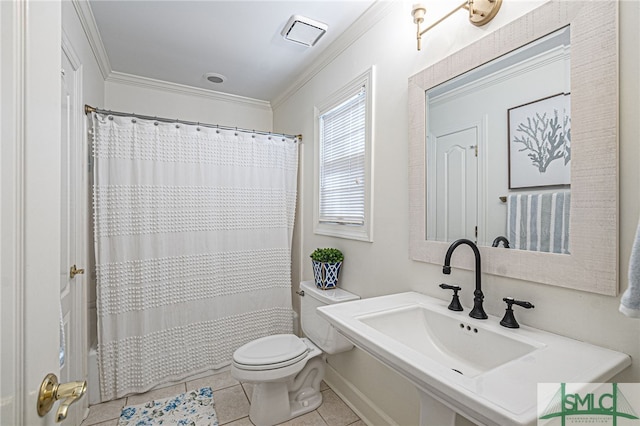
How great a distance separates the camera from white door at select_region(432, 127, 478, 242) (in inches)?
49.5

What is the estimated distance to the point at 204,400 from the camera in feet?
6.56

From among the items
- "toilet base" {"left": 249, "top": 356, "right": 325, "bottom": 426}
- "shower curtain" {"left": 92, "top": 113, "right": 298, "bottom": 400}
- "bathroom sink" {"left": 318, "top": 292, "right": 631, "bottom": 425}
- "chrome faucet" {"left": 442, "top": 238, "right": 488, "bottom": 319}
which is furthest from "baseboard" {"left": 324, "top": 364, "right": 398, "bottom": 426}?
"chrome faucet" {"left": 442, "top": 238, "right": 488, "bottom": 319}

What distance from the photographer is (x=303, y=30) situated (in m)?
1.92

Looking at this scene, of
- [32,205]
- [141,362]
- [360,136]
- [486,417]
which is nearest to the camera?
[32,205]

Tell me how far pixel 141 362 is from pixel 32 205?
80.7 inches

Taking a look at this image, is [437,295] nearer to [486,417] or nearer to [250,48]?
[486,417]

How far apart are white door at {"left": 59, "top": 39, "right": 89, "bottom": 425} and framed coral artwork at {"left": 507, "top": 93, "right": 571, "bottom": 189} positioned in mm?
2057

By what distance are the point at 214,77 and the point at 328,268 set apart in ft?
6.62

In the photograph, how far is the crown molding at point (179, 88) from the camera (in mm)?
2598

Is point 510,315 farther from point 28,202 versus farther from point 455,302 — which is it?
point 28,202

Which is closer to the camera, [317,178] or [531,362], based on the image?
[531,362]

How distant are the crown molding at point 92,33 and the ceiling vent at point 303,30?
3.76 feet

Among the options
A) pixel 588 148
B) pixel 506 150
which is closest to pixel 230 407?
pixel 506 150

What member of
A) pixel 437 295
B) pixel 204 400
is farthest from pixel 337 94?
pixel 204 400
